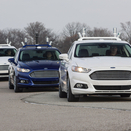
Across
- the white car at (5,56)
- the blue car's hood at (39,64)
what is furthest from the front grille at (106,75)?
the white car at (5,56)

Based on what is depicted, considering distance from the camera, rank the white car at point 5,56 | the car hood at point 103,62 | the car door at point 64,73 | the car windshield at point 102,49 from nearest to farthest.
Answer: the car hood at point 103,62
the car door at point 64,73
the car windshield at point 102,49
the white car at point 5,56

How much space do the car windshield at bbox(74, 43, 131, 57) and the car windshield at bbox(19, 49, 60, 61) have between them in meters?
4.76

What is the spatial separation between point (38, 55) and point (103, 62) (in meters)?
6.63

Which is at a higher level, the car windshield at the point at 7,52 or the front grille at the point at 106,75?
the front grille at the point at 106,75

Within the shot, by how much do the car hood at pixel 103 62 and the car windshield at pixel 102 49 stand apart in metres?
0.52

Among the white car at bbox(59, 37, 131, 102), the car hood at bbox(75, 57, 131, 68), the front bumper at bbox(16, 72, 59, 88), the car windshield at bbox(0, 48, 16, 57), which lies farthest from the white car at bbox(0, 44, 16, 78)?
the car hood at bbox(75, 57, 131, 68)

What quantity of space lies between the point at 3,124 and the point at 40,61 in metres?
8.91

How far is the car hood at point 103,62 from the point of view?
11.3 m

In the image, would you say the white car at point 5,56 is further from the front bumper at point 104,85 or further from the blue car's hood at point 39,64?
the front bumper at point 104,85

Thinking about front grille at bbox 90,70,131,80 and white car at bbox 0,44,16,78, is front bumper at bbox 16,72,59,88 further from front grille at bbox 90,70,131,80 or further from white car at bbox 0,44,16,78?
white car at bbox 0,44,16,78

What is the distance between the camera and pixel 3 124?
7.96m

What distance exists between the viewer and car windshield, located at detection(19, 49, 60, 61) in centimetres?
1739

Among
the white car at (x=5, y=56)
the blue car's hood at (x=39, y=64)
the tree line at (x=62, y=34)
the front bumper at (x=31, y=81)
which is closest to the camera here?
the front bumper at (x=31, y=81)

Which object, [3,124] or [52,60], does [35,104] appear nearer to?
[3,124]
